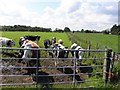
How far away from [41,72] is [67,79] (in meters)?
1.24

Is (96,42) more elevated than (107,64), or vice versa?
(107,64)

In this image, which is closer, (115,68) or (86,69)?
(115,68)

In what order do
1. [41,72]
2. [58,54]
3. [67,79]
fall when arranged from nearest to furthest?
[67,79] → [41,72] → [58,54]

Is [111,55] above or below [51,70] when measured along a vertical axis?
above

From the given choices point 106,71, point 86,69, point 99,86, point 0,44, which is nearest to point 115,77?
point 106,71

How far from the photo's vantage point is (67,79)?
10062 mm

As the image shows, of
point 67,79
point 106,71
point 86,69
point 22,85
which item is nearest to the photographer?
point 22,85

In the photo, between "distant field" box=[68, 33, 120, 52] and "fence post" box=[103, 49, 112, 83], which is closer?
"fence post" box=[103, 49, 112, 83]

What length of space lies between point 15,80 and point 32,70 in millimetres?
1533

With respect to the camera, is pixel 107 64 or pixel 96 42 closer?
pixel 107 64

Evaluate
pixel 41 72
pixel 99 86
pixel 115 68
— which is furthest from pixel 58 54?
pixel 99 86

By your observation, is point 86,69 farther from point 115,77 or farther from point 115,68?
point 115,77

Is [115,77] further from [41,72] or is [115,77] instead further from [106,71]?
[41,72]

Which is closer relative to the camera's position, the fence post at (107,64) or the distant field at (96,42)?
the fence post at (107,64)
